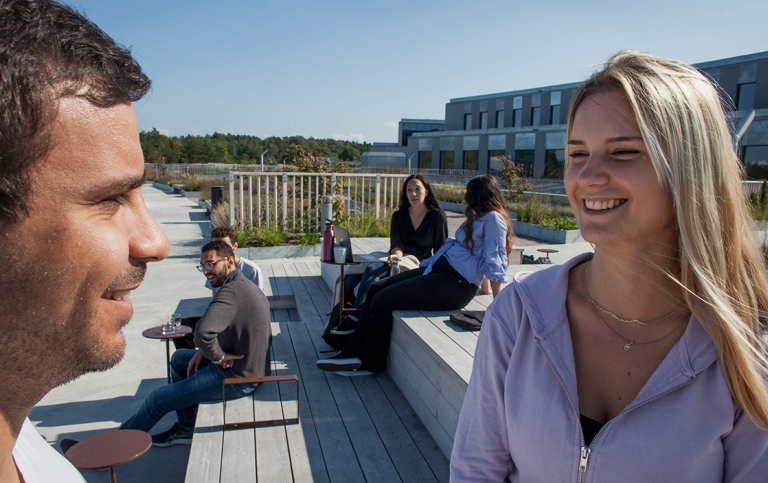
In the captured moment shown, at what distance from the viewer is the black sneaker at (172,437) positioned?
410cm

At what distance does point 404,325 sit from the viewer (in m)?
4.16

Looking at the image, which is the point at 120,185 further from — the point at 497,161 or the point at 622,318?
the point at 497,161

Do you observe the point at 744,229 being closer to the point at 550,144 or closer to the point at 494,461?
the point at 494,461

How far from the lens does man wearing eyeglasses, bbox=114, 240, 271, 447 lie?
3727mm

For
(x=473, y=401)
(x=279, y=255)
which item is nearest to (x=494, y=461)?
(x=473, y=401)

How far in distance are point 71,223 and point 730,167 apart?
5.27 feet

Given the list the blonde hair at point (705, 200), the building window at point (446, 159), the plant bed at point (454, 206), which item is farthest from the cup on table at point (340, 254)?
the building window at point (446, 159)

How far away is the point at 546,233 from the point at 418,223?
833 centimetres

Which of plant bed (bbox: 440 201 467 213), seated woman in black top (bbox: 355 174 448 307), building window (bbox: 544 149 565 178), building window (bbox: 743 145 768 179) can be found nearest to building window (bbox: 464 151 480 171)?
building window (bbox: 544 149 565 178)

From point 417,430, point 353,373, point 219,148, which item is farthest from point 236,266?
point 219,148

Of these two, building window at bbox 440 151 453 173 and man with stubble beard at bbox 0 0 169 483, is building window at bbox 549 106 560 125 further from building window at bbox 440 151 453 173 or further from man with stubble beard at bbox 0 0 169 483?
man with stubble beard at bbox 0 0 169 483

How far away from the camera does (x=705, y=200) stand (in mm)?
1450

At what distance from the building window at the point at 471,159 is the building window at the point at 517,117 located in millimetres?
4974

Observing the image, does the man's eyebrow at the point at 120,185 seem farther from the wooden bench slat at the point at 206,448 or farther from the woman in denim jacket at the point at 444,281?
the woman in denim jacket at the point at 444,281
